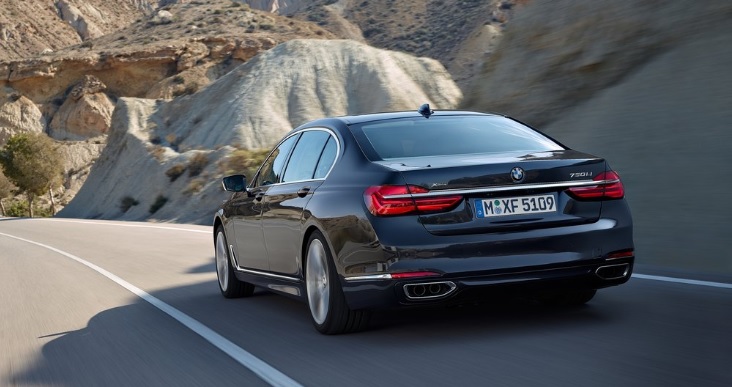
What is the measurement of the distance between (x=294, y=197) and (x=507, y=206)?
6.34ft

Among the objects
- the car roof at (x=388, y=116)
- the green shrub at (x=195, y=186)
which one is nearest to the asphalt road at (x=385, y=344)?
the car roof at (x=388, y=116)

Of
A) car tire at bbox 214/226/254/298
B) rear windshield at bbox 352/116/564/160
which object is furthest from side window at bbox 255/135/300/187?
rear windshield at bbox 352/116/564/160

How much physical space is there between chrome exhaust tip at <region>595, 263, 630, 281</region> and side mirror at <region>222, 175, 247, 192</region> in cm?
371

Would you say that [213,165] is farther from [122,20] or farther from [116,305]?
[122,20]

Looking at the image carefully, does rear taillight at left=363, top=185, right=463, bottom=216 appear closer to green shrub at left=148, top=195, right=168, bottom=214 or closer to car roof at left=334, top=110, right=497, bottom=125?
car roof at left=334, top=110, right=497, bottom=125

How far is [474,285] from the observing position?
586 centimetres

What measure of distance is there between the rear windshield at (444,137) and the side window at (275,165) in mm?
1281

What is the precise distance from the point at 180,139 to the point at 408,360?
52.5 meters

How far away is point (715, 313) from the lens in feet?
21.2

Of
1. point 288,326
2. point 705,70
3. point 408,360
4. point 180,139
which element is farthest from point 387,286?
point 180,139

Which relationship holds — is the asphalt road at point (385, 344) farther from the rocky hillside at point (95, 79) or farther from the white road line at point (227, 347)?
the rocky hillside at point (95, 79)

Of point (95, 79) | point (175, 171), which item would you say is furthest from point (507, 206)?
point (95, 79)

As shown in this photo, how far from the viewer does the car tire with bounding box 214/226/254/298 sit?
938cm

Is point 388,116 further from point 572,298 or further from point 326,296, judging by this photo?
point 572,298
